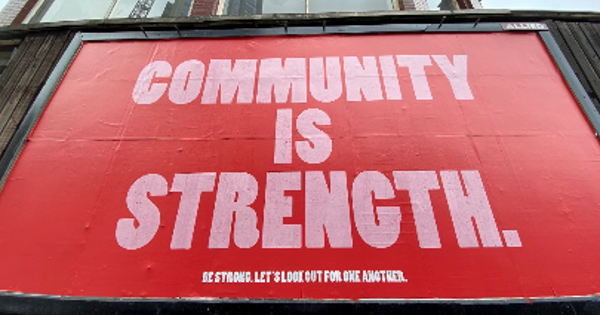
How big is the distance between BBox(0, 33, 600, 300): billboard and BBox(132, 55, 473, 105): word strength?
0.03 meters

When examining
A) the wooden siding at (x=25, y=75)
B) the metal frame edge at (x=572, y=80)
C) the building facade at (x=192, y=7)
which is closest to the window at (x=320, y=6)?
the building facade at (x=192, y=7)

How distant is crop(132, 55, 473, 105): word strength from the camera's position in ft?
18.3

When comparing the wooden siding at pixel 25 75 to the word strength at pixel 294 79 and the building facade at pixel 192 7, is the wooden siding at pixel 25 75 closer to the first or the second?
the building facade at pixel 192 7

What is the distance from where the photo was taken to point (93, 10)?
755 centimetres

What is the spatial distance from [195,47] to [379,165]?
14.8 ft

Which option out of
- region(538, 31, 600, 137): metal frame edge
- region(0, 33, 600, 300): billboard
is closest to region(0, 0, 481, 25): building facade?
region(0, 33, 600, 300): billboard

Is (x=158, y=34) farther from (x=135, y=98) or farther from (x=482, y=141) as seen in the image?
(x=482, y=141)

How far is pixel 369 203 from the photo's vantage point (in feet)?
15.0

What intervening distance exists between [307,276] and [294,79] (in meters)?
3.59

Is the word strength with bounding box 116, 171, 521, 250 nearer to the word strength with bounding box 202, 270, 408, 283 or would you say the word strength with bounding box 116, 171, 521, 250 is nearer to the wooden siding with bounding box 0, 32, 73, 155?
the word strength with bounding box 202, 270, 408, 283

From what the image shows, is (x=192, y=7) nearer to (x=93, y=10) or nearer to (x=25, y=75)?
(x=93, y=10)

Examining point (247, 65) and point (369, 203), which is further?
point (247, 65)

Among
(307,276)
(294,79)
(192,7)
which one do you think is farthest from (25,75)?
(307,276)

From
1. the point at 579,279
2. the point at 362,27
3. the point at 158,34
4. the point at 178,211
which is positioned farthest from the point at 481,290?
the point at 158,34
